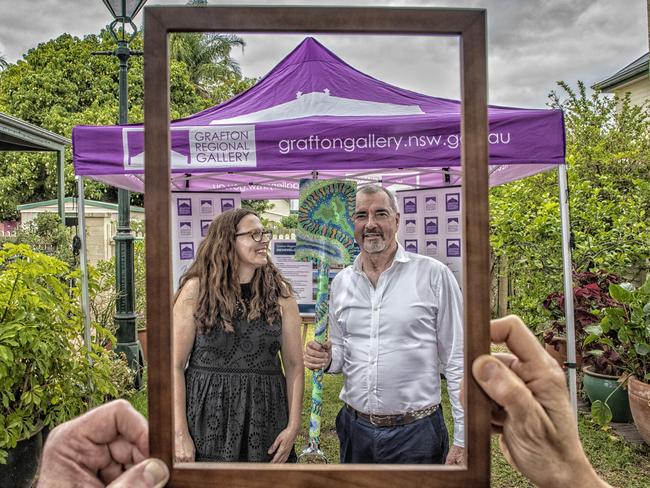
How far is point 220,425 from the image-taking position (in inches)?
79.0

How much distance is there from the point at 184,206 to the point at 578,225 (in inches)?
164

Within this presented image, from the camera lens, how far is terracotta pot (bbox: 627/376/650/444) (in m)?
3.49

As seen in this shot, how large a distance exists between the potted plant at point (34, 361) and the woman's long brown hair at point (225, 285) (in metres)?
0.84

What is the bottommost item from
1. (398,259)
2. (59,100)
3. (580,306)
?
(580,306)

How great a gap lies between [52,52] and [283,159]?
1850 cm

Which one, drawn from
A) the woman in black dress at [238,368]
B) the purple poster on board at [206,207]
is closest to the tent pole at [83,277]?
the purple poster on board at [206,207]

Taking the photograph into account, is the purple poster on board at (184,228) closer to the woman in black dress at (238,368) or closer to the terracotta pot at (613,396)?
the woman in black dress at (238,368)

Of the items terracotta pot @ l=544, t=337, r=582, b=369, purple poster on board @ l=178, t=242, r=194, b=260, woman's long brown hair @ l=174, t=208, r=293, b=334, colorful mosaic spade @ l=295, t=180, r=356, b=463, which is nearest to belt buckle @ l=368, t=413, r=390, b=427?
colorful mosaic spade @ l=295, t=180, r=356, b=463

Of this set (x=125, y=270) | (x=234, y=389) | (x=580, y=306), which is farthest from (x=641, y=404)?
(x=125, y=270)

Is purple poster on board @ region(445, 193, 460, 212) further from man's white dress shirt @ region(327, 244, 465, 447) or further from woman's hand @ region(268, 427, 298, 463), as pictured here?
woman's hand @ region(268, 427, 298, 463)

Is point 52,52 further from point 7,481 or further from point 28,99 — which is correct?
point 7,481

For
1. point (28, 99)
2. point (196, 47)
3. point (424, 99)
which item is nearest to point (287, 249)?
point (424, 99)

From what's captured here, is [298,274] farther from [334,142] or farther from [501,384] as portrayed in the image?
[501,384]

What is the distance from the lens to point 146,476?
0.67m
